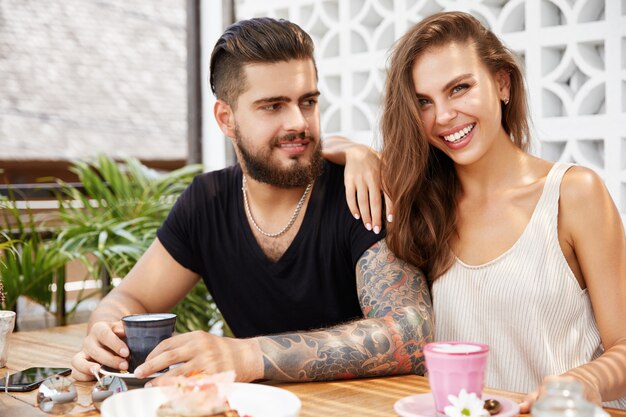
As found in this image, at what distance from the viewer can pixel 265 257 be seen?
2262 millimetres

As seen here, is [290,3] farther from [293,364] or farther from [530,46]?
[293,364]

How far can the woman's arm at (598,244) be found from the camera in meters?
1.90

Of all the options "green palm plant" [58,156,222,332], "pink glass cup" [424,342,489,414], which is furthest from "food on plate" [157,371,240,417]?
"green palm plant" [58,156,222,332]

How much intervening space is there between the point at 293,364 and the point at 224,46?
108 centimetres

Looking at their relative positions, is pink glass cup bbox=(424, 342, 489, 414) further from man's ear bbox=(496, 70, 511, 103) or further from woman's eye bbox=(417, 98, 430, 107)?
man's ear bbox=(496, 70, 511, 103)

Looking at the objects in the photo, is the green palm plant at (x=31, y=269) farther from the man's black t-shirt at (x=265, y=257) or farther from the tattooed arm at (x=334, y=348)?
the tattooed arm at (x=334, y=348)

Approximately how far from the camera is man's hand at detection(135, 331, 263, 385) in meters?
1.55

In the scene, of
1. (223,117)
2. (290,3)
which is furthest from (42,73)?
(223,117)

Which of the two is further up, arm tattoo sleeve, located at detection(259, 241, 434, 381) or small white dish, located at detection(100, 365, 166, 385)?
arm tattoo sleeve, located at detection(259, 241, 434, 381)

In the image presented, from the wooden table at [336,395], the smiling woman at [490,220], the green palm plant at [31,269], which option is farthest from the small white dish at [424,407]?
the green palm plant at [31,269]

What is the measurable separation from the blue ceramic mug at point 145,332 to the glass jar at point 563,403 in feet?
2.68

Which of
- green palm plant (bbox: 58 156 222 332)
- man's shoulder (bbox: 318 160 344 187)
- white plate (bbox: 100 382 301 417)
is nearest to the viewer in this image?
white plate (bbox: 100 382 301 417)

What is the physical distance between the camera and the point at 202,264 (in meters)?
2.45

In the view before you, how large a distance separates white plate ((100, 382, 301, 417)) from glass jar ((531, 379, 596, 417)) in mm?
396
